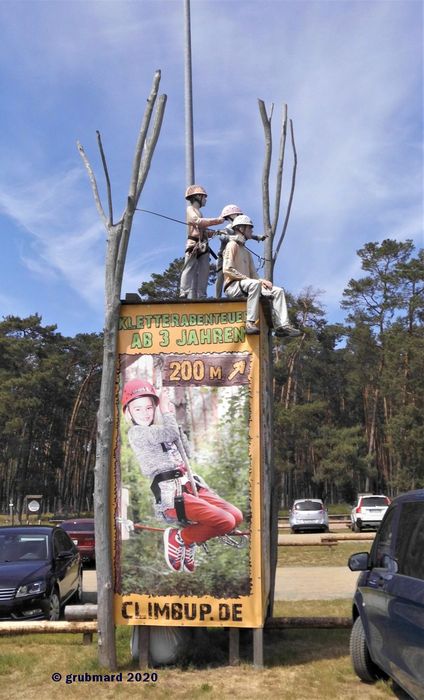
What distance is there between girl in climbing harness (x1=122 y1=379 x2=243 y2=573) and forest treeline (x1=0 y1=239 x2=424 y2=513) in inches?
1536

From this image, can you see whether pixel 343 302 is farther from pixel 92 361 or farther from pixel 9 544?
pixel 9 544

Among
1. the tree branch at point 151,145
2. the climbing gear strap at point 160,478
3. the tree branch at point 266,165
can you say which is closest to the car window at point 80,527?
the tree branch at point 266,165

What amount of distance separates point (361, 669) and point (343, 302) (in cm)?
5355

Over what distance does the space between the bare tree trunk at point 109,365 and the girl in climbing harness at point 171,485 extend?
0.25 meters

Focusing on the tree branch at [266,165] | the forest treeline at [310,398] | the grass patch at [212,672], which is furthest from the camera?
the forest treeline at [310,398]

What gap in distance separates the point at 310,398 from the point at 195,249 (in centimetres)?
5830

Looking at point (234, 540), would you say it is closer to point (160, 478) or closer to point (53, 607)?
point (160, 478)

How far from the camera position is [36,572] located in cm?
902

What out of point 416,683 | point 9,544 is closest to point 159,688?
point 416,683

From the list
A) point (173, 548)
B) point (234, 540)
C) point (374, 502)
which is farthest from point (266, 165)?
point (374, 502)

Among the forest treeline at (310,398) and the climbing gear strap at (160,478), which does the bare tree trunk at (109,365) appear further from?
the forest treeline at (310,398)

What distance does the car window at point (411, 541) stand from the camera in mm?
4527

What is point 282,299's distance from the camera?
7.03 m

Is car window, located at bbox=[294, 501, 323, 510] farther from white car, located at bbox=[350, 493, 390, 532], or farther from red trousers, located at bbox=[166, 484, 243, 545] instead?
red trousers, located at bbox=[166, 484, 243, 545]
